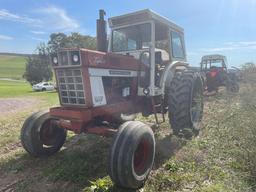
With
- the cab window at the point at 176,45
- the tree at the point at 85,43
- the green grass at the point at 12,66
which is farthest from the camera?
the green grass at the point at 12,66

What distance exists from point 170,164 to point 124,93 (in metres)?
1.71

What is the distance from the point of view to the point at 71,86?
4.81 metres

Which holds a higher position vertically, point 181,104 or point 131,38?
point 131,38

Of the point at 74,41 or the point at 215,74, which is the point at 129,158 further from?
the point at 74,41

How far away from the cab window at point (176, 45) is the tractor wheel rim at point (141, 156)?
128 inches

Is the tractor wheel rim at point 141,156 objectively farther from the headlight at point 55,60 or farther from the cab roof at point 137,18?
the cab roof at point 137,18

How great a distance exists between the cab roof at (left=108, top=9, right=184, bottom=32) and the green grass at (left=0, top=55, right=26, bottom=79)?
78.4 meters

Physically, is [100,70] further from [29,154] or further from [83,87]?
[29,154]

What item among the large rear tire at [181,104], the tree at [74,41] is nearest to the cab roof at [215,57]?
the tree at [74,41]

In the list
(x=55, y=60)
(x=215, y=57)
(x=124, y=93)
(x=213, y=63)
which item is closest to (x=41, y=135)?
(x=55, y=60)

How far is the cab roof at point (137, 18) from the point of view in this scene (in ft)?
19.0

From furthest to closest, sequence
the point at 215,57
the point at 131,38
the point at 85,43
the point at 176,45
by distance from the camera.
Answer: the point at 85,43, the point at 215,57, the point at 176,45, the point at 131,38

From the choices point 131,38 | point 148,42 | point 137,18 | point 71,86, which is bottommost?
point 71,86

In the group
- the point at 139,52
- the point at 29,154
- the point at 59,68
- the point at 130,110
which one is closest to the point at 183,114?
the point at 130,110
